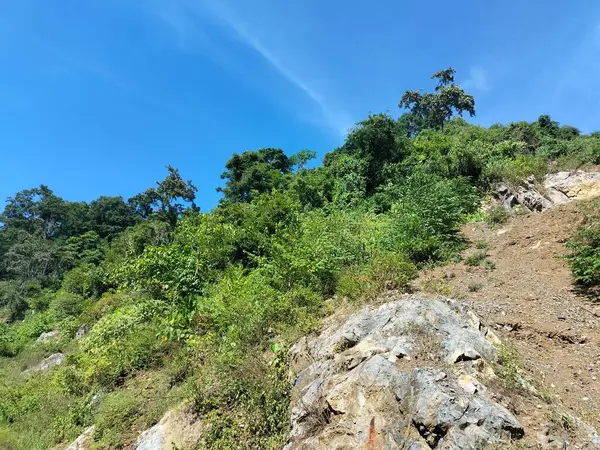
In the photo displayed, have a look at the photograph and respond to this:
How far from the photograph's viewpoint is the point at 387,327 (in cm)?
482

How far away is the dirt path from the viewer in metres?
4.11

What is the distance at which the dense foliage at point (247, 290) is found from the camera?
5688mm

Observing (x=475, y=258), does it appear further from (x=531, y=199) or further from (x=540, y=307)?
(x=531, y=199)

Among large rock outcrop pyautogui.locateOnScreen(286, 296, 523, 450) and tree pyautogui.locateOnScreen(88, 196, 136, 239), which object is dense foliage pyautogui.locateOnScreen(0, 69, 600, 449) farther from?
tree pyautogui.locateOnScreen(88, 196, 136, 239)

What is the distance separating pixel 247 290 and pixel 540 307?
517 centimetres

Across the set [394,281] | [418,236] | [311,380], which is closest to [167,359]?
[311,380]

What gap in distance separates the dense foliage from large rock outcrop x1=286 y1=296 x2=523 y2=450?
0.56 m

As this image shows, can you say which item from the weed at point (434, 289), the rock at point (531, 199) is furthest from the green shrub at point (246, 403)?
the rock at point (531, 199)

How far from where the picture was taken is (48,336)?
711 inches

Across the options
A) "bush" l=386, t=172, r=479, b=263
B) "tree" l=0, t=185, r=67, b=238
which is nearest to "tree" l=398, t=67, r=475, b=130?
"bush" l=386, t=172, r=479, b=263

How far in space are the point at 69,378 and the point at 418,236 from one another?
28.5 feet

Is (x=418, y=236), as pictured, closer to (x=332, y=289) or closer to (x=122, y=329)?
(x=332, y=289)

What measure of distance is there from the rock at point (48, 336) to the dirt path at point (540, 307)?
17050 mm

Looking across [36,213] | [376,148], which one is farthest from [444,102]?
[36,213]
